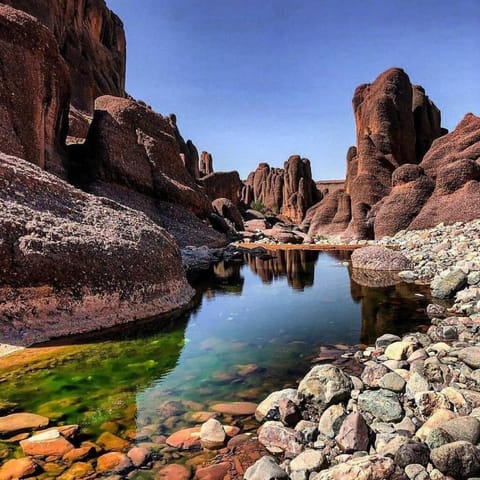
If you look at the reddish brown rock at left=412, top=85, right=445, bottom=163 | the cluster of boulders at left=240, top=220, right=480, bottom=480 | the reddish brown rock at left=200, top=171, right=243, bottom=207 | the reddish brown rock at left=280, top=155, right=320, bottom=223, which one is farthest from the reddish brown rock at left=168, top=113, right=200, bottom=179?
the cluster of boulders at left=240, top=220, right=480, bottom=480

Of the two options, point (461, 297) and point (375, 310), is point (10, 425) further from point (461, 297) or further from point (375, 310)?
point (461, 297)

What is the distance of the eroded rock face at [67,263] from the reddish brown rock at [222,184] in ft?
157

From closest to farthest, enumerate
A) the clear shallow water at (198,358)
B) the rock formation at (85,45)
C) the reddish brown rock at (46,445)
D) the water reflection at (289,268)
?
the reddish brown rock at (46,445)
the clear shallow water at (198,358)
the water reflection at (289,268)
the rock formation at (85,45)

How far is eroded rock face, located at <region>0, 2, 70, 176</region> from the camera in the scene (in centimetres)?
1736

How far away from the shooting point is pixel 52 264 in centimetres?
852

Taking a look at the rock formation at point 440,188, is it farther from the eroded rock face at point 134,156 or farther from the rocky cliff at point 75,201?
the eroded rock face at point 134,156

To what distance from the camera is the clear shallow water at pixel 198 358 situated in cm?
549

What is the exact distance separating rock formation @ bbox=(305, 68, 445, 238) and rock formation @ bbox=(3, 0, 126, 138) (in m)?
29.2

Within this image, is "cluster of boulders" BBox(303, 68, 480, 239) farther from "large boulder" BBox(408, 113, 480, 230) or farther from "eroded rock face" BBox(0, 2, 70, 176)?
"eroded rock face" BBox(0, 2, 70, 176)

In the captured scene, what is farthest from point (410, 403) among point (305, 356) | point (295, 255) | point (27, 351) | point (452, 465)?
point (295, 255)

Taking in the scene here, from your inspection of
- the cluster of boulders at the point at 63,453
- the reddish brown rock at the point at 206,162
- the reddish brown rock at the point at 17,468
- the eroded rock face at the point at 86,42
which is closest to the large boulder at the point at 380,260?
the cluster of boulders at the point at 63,453

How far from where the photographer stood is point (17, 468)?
3982mm

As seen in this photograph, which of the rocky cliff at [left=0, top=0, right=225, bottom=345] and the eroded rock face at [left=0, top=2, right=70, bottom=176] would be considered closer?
the rocky cliff at [left=0, top=0, right=225, bottom=345]

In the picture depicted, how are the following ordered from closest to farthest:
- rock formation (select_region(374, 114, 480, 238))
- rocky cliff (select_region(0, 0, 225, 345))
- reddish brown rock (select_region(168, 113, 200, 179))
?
rocky cliff (select_region(0, 0, 225, 345)) < rock formation (select_region(374, 114, 480, 238)) < reddish brown rock (select_region(168, 113, 200, 179))
